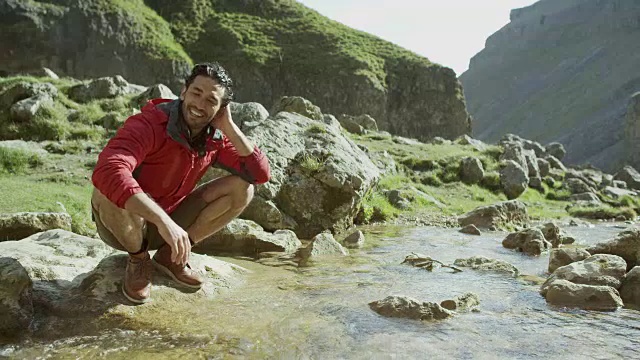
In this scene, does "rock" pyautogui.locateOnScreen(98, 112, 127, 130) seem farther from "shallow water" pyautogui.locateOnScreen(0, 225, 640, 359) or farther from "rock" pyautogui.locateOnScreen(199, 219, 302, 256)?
"shallow water" pyautogui.locateOnScreen(0, 225, 640, 359)

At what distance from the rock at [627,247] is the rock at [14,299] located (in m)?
6.70

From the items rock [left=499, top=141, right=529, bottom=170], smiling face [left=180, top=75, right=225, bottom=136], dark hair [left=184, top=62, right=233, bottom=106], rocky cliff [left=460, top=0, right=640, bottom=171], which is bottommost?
smiling face [left=180, top=75, right=225, bottom=136]

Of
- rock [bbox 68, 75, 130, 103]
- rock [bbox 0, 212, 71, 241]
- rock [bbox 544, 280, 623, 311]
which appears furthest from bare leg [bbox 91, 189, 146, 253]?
rock [bbox 68, 75, 130, 103]

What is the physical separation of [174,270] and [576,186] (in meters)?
24.4

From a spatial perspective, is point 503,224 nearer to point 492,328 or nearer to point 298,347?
point 492,328

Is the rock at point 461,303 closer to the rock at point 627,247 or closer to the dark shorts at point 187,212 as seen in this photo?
the dark shorts at point 187,212

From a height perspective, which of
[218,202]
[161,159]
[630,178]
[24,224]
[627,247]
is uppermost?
[630,178]

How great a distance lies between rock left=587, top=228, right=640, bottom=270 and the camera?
6590 millimetres

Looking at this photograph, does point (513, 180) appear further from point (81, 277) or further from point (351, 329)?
point (81, 277)

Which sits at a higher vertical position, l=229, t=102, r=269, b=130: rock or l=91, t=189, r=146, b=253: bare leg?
l=229, t=102, r=269, b=130: rock

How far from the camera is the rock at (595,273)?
17.8 ft

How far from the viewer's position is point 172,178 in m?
4.33

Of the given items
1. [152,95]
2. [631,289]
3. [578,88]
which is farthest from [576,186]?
[578,88]

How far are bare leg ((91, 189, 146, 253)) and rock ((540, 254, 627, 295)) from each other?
416cm
